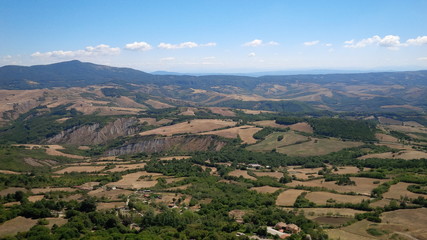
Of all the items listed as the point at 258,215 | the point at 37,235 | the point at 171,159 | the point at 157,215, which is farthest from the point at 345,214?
the point at 171,159

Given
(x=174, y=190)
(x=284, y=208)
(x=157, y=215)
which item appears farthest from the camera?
(x=174, y=190)

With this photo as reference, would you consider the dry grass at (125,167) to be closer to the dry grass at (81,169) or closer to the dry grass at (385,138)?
the dry grass at (81,169)

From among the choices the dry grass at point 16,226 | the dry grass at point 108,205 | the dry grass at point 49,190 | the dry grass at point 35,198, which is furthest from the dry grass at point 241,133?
the dry grass at point 16,226

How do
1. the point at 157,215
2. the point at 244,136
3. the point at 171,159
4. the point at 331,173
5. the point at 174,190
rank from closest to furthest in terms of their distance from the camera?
the point at 157,215, the point at 174,190, the point at 331,173, the point at 171,159, the point at 244,136

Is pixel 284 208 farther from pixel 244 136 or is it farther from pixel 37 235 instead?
pixel 244 136

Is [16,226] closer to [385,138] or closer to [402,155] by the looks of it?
[402,155]

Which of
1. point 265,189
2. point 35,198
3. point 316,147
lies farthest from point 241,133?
point 35,198

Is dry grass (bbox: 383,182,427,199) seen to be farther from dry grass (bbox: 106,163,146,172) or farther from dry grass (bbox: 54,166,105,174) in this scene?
dry grass (bbox: 54,166,105,174)
